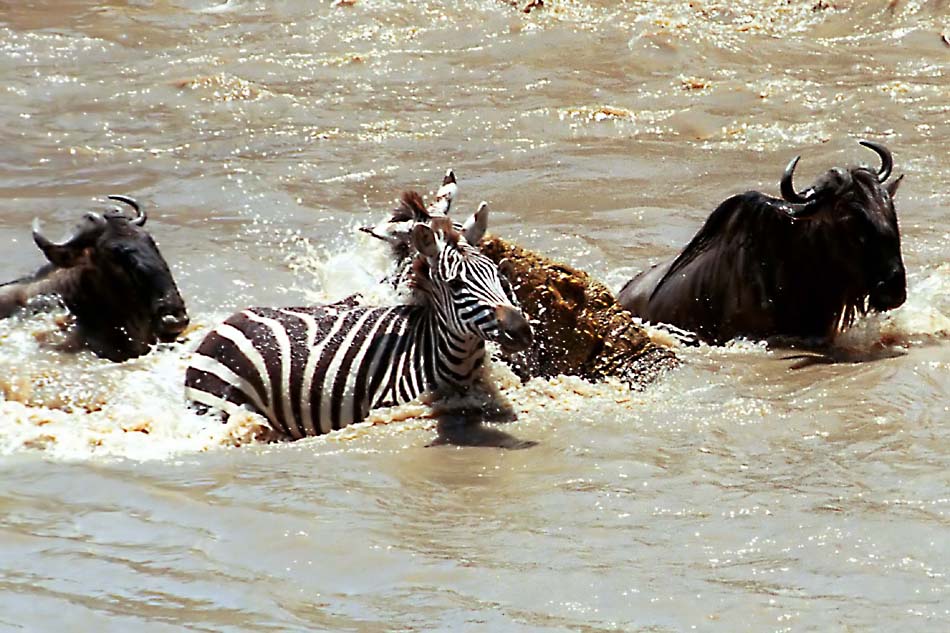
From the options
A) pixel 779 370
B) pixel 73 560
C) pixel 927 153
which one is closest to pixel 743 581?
pixel 73 560

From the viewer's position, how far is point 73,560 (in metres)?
4.67

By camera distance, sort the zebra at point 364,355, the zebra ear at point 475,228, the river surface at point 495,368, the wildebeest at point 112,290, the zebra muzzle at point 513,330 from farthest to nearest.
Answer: the wildebeest at point 112,290 < the zebra ear at point 475,228 < the zebra at point 364,355 < the zebra muzzle at point 513,330 < the river surface at point 495,368

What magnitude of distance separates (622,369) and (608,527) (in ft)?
8.04

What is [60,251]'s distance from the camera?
8.62 m

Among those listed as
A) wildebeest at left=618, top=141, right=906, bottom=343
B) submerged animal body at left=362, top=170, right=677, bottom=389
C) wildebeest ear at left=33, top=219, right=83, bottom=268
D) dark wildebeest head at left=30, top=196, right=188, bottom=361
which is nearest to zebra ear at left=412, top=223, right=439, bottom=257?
submerged animal body at left=362, top=170, right=677, bottom=389

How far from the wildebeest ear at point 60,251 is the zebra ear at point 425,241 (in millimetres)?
2451

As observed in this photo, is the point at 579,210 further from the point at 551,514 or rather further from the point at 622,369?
the point at 551,514

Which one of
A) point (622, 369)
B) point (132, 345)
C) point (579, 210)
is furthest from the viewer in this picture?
point (579, 210)

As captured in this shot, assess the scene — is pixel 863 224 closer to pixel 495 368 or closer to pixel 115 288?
pixel 495 368

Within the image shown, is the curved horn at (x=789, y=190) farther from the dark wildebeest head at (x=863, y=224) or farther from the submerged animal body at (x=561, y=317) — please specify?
the submerged animal body at (x=561, y=317)

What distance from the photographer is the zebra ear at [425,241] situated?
7.03 m

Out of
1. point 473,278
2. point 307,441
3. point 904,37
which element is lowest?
point 307,441

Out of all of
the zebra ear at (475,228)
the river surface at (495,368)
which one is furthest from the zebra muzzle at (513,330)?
the zebra ear at (475,228)

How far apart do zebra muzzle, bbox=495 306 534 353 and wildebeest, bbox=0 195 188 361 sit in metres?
2.58
